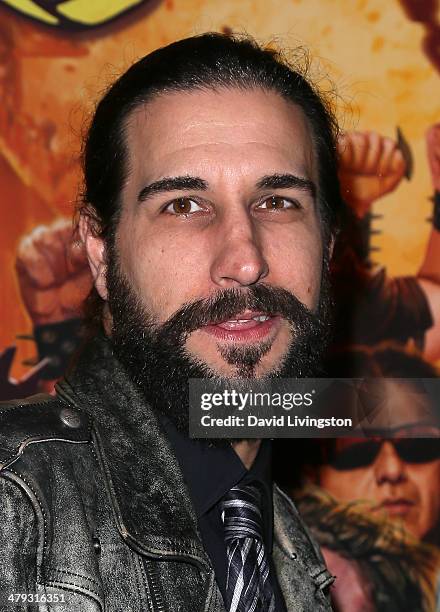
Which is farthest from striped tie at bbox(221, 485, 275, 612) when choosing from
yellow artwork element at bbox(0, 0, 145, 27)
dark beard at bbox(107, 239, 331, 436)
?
yellow artwork element at bbox(0, 0, 145, 27)

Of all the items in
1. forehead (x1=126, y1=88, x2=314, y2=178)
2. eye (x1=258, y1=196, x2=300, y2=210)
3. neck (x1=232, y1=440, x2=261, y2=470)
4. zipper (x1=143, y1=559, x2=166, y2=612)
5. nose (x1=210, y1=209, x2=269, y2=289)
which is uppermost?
forehead (x1=126, y1=88, x2=314, y2=178)

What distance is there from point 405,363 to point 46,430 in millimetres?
1121

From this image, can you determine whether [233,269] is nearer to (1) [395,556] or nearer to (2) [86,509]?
(2) [86,509]

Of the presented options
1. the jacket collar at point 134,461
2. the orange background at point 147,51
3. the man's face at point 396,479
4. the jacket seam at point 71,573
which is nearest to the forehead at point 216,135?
the jacket collar at point 134,461

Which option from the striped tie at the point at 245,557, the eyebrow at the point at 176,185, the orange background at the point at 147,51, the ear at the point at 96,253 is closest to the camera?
the striped tie at the point at 245,557

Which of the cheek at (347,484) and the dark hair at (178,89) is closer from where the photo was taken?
the dark hair at (178,89)

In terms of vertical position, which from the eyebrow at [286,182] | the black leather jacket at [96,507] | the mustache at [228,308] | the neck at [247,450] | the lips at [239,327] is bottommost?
the black leather jacket at [96,507]

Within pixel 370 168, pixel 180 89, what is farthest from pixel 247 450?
pixel 370 168

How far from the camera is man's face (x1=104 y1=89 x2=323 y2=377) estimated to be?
0.96 metres

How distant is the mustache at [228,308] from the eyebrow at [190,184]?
13 centimetres

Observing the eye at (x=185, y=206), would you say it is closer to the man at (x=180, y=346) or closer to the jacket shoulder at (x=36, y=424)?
the man at (x=180, y=346)

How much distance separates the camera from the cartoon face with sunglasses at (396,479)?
1.79 metres

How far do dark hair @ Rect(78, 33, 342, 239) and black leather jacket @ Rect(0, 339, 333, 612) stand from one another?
257mm

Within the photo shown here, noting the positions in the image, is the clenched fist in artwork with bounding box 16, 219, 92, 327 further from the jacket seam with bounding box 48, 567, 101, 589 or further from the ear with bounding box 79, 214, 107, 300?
the jacket seam with bounding box 48, 567, 101, 589
